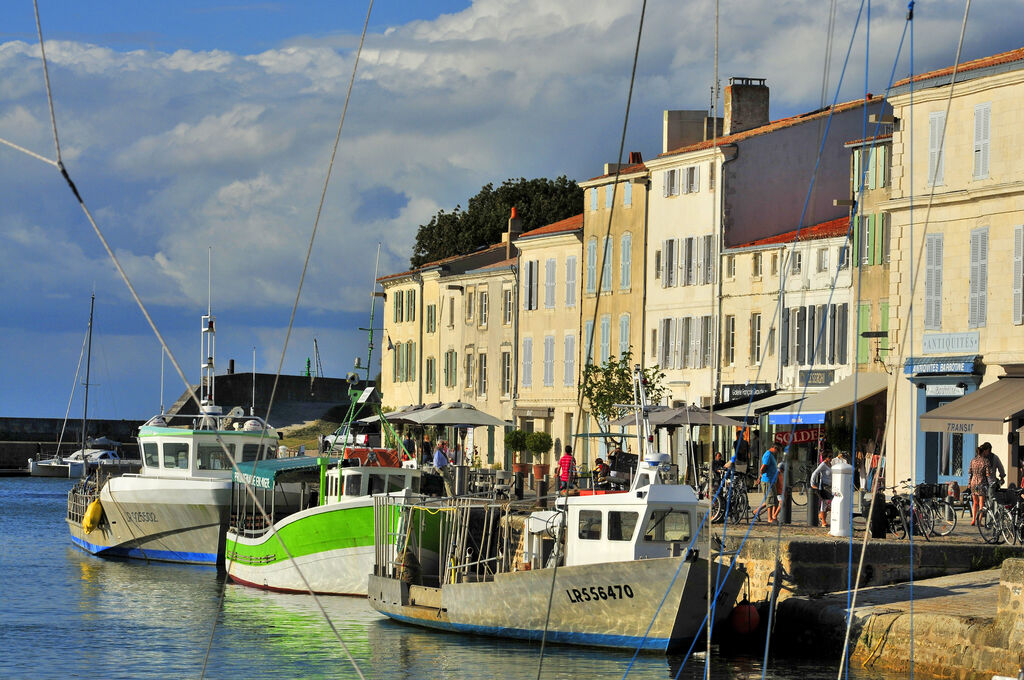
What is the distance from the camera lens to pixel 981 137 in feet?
106

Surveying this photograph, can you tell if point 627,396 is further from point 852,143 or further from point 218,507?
point 218,507

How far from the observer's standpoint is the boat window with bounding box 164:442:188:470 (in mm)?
39188

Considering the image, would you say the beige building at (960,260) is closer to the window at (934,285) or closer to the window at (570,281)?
Answer: the window at (934,285)

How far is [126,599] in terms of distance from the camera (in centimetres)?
3139

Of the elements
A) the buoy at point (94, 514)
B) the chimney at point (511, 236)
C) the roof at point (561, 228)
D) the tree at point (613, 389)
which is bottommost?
the buoy at point (94, 514)

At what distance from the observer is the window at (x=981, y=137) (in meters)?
32.2

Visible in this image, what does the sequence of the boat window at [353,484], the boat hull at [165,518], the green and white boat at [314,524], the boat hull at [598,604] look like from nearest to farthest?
the boat hull at [598,604], the green and white boat at [314,524], the boat window at [353,484], the boat hull at [165,518]

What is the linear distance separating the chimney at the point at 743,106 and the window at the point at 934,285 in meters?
17.2

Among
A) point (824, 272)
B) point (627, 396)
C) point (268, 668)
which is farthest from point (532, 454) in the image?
→ point (268, 668)

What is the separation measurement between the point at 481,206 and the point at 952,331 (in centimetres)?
4760

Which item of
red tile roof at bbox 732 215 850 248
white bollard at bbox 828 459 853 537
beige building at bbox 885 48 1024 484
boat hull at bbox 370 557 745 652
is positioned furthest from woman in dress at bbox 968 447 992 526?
red tile roof at bbox 732 215 850 248

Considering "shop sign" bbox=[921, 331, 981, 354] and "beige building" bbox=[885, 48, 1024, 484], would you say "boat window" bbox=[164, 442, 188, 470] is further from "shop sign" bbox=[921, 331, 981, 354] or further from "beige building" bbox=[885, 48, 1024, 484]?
"shop sign" bbox=[921, 331, 981, 354]

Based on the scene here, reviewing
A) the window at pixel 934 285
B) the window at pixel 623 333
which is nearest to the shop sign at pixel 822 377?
the window at pixel 934 285

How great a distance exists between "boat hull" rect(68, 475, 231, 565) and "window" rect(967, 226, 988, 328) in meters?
17.3
